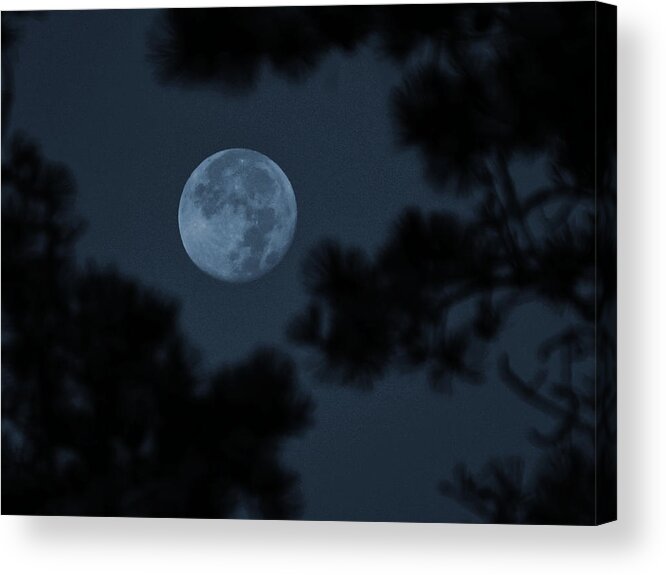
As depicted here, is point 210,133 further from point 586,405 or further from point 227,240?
point 586,405

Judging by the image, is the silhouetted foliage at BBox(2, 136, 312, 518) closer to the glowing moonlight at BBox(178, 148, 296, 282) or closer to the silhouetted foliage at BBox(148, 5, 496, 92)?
the glowing moonlight at BBox(178, 148, 296, 282)

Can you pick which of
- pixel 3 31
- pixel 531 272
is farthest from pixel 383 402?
pixel 3 31

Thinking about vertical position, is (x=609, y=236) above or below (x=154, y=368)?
above

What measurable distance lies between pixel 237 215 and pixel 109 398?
2.21 ft

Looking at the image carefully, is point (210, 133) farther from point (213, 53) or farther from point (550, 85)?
point (550, 85)

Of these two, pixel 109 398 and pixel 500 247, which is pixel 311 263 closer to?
pixel 500 247

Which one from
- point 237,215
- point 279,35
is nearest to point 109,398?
point 237,215

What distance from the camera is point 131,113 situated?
5.36 metres

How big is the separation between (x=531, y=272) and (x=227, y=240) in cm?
91

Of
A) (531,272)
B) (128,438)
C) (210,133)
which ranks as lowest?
(128,438)

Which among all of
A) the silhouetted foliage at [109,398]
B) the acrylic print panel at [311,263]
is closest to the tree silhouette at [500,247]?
the acrylic print panel at [311,263]

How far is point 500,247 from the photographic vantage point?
5207mm

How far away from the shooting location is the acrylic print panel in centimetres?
519

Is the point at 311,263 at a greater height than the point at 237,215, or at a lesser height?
lesser
